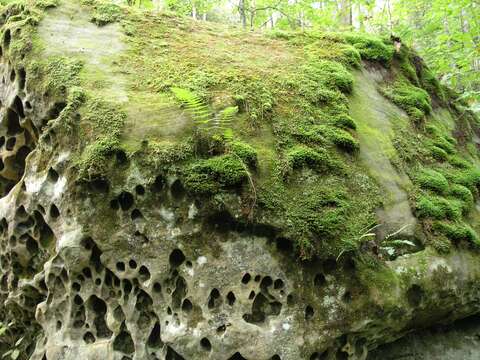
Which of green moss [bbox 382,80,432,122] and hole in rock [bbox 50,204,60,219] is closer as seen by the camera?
hole in rock [bbox 50,204,60,219]

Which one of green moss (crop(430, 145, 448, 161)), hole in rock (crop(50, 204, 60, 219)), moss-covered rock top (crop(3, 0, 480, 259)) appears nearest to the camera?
moss-covered rock top (crop(3, 0, 480, 259))

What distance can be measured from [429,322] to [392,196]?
1596 millimetres

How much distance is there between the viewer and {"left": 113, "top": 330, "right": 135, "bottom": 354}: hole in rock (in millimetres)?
4281

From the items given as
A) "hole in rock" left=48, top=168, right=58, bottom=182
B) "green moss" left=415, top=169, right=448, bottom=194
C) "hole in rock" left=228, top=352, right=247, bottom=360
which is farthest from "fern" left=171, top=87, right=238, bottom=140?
"green moss" left=415, top=169, right=448, bottom=194

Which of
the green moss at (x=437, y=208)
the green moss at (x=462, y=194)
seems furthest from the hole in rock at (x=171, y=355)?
the green moss at (x=462, y=194)

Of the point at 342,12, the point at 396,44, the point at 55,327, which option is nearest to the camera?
the point at 55,327

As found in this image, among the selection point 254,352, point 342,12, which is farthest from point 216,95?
point 342,12

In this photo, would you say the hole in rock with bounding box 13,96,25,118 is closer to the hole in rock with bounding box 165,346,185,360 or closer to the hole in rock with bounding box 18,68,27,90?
the hole in rock with bounding box 18,68,27,90

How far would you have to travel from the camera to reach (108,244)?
4.34 m

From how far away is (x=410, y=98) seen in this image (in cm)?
686

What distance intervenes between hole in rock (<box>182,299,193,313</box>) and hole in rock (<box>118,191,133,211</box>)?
3.80 ft

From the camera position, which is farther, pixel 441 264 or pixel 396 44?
pixel 396 44

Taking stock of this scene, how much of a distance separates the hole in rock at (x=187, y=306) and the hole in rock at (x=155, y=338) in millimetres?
359

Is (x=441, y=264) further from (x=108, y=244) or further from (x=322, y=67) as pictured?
(x=108, y=244)
